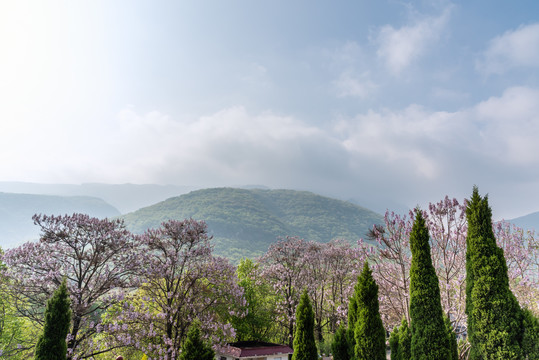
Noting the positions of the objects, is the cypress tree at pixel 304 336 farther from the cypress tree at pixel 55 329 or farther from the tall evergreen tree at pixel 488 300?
the cypress tree at pixel 55 329

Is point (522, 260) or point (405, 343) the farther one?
point (522, 260)

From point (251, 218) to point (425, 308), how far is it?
112441mm

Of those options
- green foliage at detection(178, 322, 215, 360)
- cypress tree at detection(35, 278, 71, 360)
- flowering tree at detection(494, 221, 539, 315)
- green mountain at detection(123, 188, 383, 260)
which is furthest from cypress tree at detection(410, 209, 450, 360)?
green mountain at detection(123, 188, 383, 260)

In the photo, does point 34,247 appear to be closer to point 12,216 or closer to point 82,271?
point 82,271

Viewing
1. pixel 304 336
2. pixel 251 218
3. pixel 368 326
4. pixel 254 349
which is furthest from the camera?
pixel 251 218

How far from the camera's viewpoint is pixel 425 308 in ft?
36.1

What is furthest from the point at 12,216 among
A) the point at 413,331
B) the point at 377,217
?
the point at 413,331

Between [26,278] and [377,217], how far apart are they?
→ 467 ft

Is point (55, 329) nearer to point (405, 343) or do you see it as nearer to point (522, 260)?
point (405, 343)

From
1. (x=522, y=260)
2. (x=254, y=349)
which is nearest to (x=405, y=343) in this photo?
(x=522, y=260)

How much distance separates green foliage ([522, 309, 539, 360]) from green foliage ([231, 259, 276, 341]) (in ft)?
57.1

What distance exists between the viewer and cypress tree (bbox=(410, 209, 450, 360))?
10680mm

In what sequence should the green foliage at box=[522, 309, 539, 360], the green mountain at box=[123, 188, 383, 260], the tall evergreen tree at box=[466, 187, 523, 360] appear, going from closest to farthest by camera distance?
the green foliage at box=[522, 309, 539, 360]
the tall evergreen tree at box=[466, 187, 523, 360]
the green mountain at box=[123, 188, 383, 260]

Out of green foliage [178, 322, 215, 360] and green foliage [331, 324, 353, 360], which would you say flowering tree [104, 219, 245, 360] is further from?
green foliage [331, 324, 353, 360]
